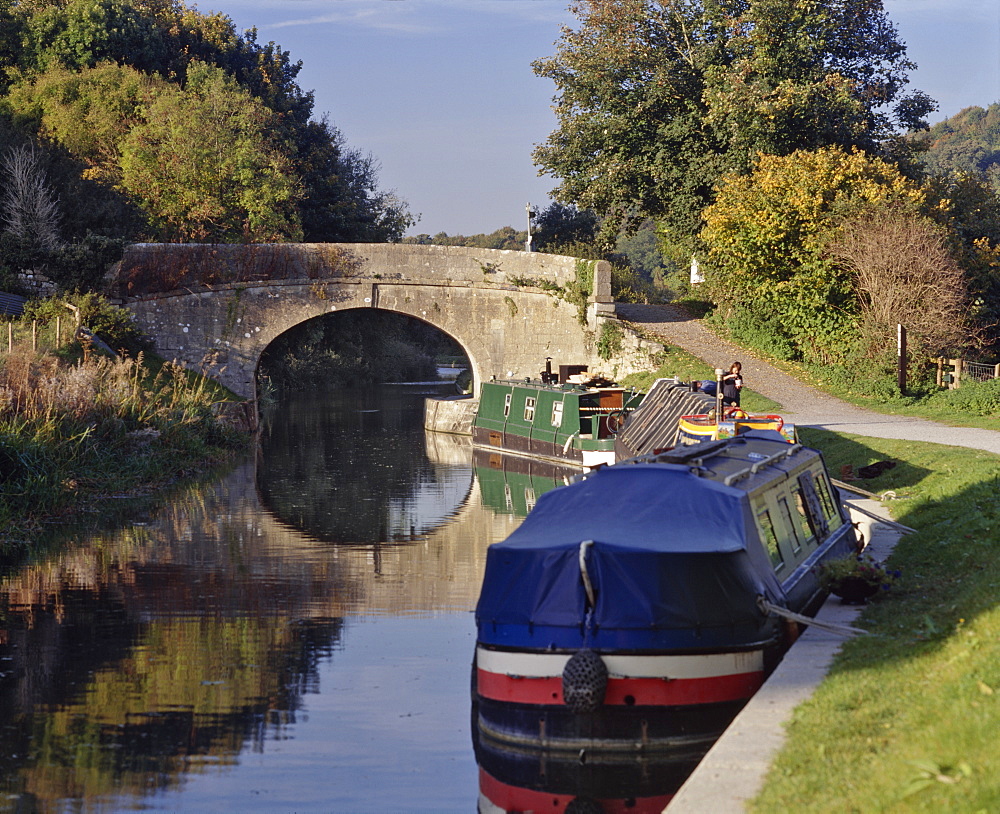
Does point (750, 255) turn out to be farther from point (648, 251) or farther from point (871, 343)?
point (648, 251)

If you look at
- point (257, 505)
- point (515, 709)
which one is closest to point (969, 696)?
point (515, 709)

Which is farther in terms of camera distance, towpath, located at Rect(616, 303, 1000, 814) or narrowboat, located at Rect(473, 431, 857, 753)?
narrowboat, located at Rect(473, 431, 857, 753)

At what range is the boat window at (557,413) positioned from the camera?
2220 cm

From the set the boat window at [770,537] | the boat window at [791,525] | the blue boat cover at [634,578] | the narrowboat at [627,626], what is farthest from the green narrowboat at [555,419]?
Answer: the narrowboat at [627,626]

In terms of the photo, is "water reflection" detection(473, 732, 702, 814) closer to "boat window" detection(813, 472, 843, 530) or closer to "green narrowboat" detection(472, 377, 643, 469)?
"boat window" detection(813, 472, 843, 530)

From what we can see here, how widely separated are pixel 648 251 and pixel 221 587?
68.5 meters

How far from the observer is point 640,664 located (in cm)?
660

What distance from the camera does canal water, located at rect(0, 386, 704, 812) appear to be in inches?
251

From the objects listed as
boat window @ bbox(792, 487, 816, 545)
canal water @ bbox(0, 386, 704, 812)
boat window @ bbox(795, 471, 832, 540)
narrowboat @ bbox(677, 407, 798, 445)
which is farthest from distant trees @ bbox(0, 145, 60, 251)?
boat window @ bbox(792, 487, 816, 545)

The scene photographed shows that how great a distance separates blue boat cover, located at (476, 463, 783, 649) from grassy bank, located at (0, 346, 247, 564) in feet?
23.5

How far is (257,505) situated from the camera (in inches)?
665

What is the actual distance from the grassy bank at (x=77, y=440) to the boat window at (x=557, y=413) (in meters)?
6.06

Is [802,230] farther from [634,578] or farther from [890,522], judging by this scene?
[634,578]

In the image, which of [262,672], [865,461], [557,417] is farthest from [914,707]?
[557,417]
